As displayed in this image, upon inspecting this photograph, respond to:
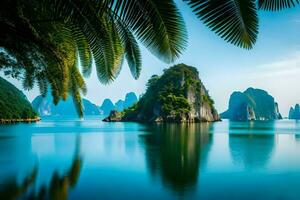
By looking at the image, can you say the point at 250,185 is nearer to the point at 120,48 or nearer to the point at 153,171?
the point at 153,171

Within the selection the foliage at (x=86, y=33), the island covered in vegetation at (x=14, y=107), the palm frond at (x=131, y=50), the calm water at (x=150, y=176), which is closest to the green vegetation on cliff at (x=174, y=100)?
the island covered in vegetation at (x=14, y=107)

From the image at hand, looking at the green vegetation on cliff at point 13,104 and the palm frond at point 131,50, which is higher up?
the green vegetation on cliff at point 13,104

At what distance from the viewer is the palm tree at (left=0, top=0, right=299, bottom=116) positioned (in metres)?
2.44

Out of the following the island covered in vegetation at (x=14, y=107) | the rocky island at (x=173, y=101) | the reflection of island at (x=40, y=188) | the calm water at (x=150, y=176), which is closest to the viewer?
the reflection of island at (x=40, y=188)

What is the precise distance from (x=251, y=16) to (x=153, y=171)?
15720 mm

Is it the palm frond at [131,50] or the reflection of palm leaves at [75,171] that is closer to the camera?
the palm frond at [131,50]

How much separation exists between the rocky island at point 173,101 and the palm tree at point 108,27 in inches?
3778

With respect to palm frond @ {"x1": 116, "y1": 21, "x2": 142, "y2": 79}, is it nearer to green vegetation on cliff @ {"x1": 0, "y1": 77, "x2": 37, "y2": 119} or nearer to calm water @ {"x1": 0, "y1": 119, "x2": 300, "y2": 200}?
calm water @ {"x1": 0, "y1": 119, "x2": 300, "y2": 200}

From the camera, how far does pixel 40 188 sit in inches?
511

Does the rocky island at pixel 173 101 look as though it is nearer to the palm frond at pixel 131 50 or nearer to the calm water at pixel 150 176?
the calm water at pixel 150 176

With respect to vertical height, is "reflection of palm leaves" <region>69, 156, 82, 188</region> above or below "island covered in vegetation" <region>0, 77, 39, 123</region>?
below

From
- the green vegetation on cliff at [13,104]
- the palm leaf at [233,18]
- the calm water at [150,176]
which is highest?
the green vegetation on cliff at [13,104]

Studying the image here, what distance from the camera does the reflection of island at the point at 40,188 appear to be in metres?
11.7

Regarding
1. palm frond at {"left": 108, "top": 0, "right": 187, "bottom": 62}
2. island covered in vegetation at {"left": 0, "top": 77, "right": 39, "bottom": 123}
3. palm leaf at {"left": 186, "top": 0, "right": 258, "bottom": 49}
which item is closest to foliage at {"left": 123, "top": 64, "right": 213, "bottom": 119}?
island covered in vegetation at {"left": 0, "top": 77, "right": 39, "bottom": 123}
